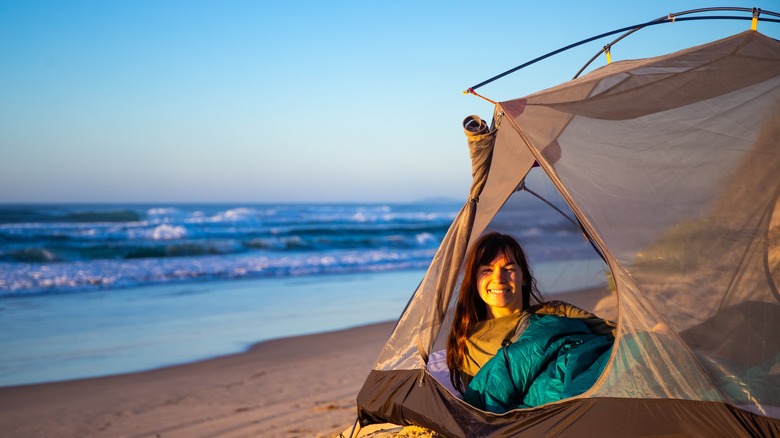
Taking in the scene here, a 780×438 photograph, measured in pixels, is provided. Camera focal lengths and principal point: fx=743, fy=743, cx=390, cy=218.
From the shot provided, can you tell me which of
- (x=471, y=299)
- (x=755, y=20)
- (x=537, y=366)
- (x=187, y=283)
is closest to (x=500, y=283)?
(x=471, y=299)

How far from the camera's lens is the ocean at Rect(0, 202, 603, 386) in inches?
258

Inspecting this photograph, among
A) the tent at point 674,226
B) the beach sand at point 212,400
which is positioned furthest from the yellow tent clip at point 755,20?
the beach sand at point 212,400

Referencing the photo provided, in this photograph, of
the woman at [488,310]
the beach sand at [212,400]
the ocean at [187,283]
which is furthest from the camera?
the ocean at [187,283]

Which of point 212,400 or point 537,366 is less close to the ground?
point 537,366

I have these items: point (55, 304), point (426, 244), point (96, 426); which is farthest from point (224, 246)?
point (96, 426)

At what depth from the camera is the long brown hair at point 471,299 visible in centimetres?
425

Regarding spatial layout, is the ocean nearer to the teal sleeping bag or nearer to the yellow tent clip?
the teal sleeping bag

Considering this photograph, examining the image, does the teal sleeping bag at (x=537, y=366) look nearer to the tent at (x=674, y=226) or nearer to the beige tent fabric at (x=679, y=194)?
the tent at (x=674, y=226)

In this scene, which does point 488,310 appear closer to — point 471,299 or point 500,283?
point 471,299

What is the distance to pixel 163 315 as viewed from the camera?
9.10 m

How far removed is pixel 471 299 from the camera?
4.33 meters

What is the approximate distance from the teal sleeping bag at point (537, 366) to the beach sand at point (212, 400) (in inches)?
47.2

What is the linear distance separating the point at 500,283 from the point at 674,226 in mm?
1151

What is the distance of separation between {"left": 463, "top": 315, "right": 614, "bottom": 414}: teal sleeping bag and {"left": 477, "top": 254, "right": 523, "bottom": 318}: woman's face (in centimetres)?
35
